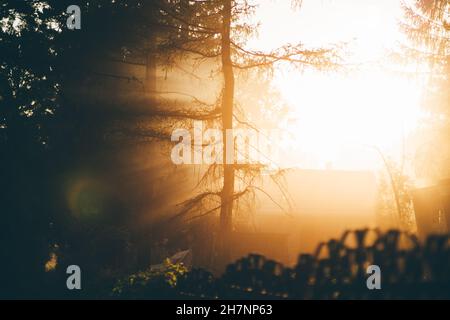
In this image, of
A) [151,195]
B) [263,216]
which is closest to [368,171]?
[263,216]

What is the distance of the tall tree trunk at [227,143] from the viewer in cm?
1087

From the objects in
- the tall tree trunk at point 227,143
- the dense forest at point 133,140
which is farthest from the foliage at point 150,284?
the tall tree trunk at point 227,143

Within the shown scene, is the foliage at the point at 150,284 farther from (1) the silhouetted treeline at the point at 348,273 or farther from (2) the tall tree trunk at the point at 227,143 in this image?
(2) the tall tree trunk at the point at 227,143

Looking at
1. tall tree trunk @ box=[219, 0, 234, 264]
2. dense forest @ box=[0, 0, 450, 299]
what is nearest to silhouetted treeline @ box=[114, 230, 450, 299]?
dense forest @ box=[0, 0, 450, 299]

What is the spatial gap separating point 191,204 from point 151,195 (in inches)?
185

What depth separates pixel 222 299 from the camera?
430 centimetres

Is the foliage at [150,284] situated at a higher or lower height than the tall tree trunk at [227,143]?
lower

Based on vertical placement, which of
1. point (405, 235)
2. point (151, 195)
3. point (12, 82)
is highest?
point (12, 82)

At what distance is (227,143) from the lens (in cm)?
1116

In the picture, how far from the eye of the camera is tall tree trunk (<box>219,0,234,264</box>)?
10.9 m

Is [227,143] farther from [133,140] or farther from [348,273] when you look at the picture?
[348,273]

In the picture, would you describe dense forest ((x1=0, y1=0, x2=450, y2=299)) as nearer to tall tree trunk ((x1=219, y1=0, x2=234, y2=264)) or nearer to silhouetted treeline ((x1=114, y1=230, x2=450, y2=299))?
tall tree trunk ((x1=219, y1=0, x2=234, y2=264))

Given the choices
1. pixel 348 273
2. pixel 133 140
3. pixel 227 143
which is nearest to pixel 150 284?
pixel 348 273

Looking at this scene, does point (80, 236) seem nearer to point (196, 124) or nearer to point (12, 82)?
point (196, 124)
